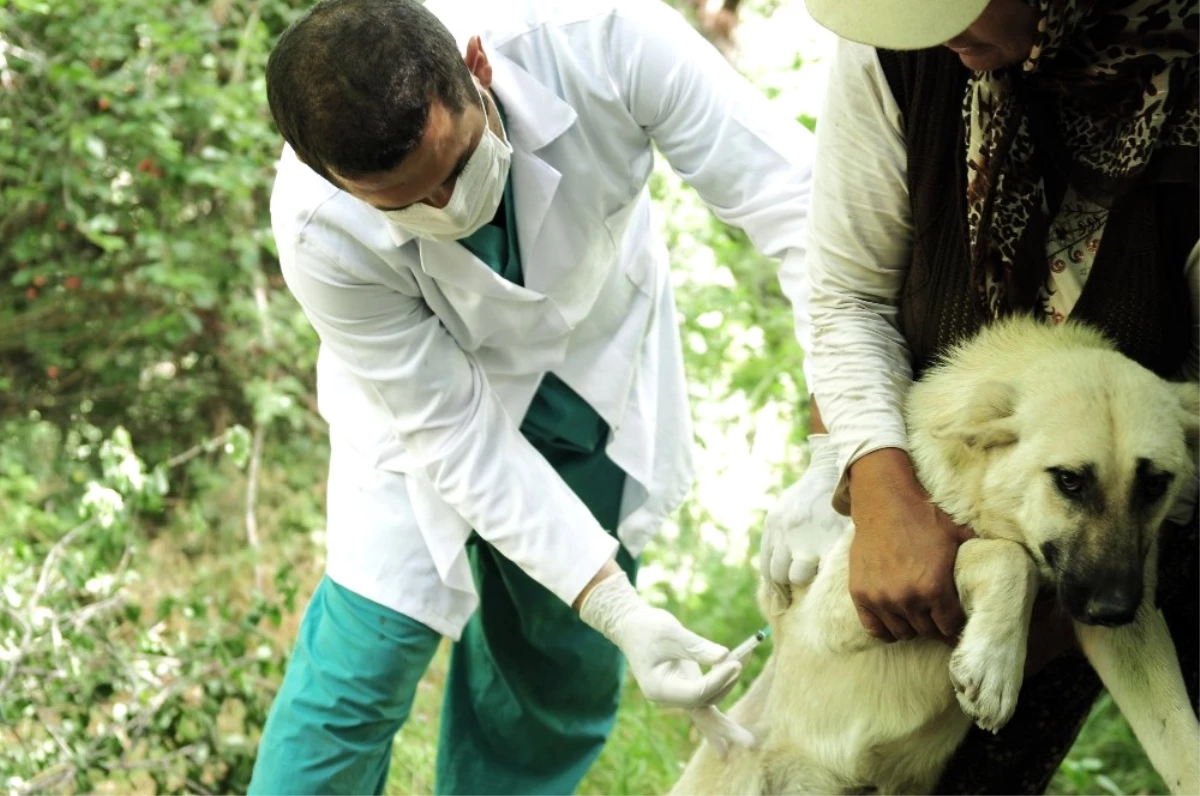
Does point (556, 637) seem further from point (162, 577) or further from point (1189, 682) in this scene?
point (162, 577)

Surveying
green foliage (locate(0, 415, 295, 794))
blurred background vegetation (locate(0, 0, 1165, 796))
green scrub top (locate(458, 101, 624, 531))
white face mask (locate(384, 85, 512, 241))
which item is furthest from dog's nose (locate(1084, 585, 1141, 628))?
green foliage (locate(0, 415, 295, 794))

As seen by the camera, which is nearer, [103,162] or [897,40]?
[897,40]

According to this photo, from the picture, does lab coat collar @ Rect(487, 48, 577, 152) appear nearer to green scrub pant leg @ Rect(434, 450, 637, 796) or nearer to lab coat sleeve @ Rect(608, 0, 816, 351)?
lab coat sleeve @ Rect(608, 0, 816, 351)

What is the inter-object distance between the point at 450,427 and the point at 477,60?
0.70m

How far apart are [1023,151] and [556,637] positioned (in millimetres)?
1739

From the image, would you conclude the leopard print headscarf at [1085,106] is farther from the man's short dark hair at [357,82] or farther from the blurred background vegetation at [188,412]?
the blurred background vegetation at [188,412]

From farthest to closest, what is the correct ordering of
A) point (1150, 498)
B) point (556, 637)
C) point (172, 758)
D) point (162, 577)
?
point (162, 577), point (172, 758), point (556, 637), point (1150, 498)

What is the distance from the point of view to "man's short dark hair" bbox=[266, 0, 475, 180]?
222cm

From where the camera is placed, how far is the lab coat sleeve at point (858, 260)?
1871 millimetres

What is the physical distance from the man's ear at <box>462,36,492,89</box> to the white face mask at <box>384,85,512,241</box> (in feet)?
0.33

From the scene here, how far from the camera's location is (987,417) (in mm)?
1953

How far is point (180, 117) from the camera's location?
5.28m

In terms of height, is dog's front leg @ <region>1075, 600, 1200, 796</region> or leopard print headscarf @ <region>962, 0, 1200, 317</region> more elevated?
leopard print headscarf @ <region>962, 0, 1200, 317</region>

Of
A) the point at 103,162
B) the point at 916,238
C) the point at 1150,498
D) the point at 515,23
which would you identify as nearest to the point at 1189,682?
the point at 1150,498
